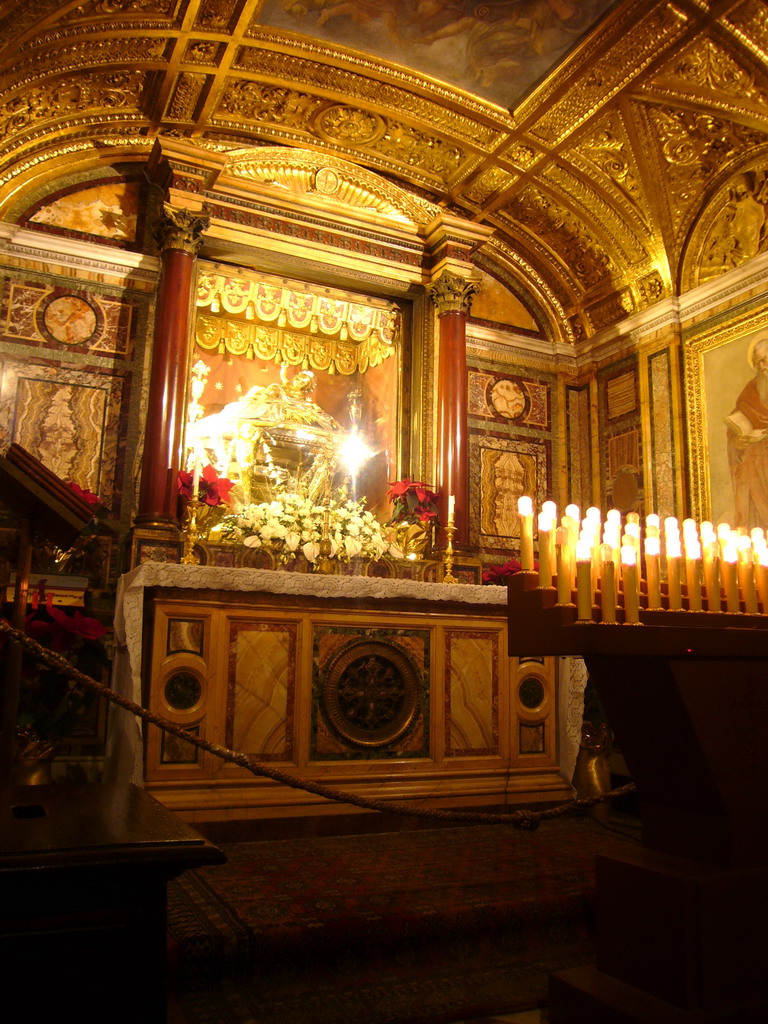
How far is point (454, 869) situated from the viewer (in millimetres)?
3566

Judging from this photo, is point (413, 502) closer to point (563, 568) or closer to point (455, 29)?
point (455, 29)

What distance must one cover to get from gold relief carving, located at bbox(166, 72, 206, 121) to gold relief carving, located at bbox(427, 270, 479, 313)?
2581 millimetres

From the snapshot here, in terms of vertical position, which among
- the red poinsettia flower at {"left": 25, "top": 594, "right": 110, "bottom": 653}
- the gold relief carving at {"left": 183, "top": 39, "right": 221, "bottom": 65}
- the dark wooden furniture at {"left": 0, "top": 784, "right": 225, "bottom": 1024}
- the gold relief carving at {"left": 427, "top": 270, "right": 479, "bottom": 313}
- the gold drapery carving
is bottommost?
the dark wooden furniture at {"left": 0, "top": 784, "right": 225, "bottom": 1024}

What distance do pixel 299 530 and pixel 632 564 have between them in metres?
3.35

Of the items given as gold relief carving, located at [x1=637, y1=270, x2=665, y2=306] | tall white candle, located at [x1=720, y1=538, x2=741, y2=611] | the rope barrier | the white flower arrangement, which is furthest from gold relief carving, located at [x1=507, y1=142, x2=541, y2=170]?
the rope barrier

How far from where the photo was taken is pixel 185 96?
21.8 ft

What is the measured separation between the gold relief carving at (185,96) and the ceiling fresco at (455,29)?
0.82 meters

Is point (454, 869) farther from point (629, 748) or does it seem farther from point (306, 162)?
point (306, 162)

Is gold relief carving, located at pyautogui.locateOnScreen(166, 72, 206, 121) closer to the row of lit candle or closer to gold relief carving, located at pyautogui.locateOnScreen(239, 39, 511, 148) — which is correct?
gold relief carving, located at pyautogui.locateOnScreen(239, 39, 511, 148)

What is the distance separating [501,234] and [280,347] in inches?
105

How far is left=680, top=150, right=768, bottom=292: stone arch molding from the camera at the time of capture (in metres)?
6.72

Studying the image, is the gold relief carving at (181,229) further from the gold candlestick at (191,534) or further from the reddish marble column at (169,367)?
the gold candlestick at (191,534)

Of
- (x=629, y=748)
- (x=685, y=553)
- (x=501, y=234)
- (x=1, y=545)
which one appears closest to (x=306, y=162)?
(x=501, y=234)

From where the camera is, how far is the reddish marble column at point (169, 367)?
5.91 m
